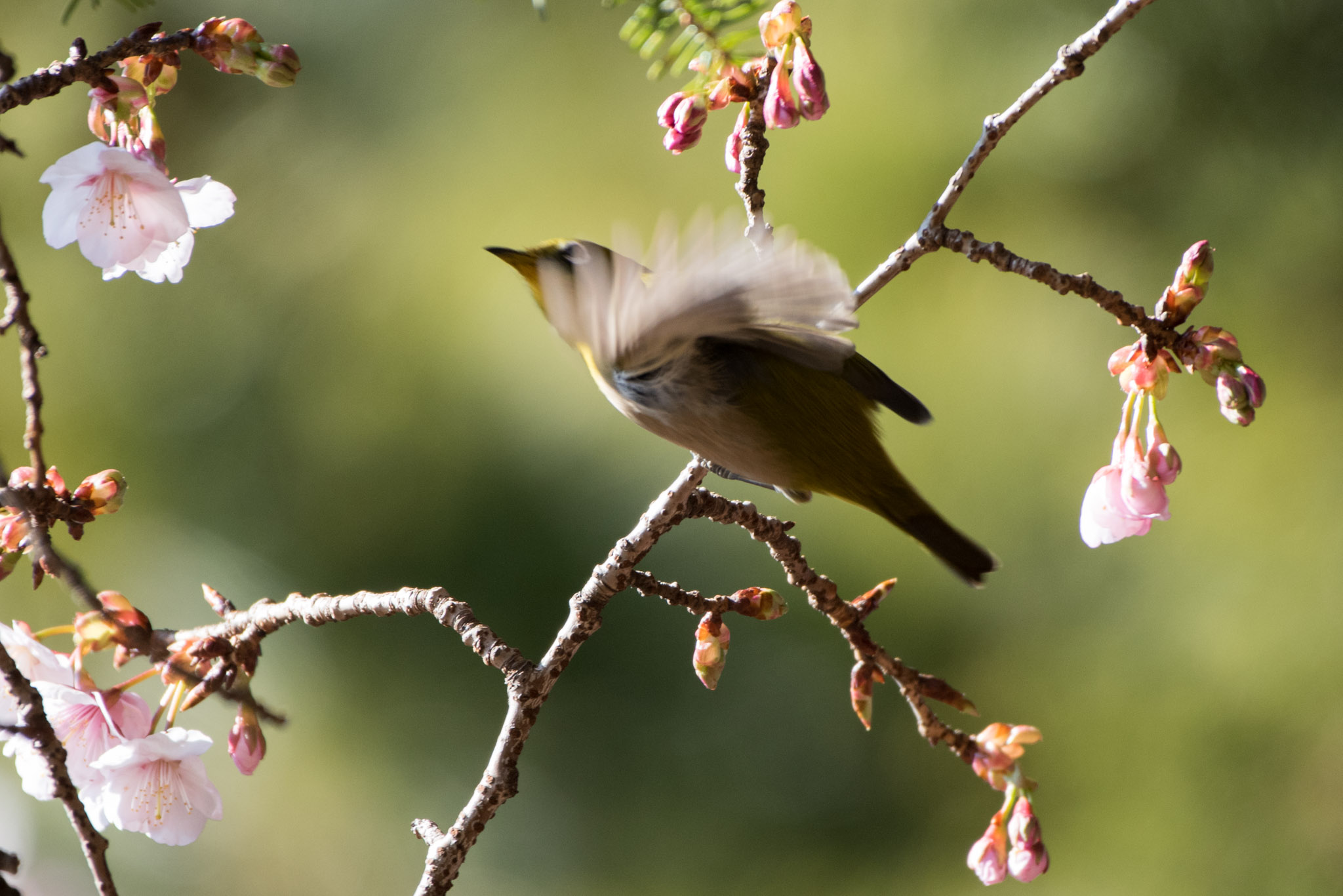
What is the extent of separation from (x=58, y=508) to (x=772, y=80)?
0.36 meters

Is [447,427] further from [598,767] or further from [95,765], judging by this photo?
[95,765]

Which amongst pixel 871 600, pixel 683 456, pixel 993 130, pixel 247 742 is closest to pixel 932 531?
pixel 871 600

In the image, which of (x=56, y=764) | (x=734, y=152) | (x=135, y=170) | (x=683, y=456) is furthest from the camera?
(x=683, y=456)

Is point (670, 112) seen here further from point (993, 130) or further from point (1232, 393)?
point (1232, 393)

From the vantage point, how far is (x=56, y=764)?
0.28m

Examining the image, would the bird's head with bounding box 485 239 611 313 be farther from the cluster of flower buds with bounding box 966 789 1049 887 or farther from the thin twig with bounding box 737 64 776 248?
the cluster of flower buds with bounding box 966 789 1049 887

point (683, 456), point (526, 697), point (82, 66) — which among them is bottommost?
point (526, 697)

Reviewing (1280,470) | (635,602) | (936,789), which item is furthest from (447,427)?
(1280,470)

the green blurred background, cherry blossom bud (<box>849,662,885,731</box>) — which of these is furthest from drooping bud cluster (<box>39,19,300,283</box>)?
the green blurred background

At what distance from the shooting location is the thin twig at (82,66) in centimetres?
34

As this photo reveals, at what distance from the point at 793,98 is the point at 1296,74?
898 mm

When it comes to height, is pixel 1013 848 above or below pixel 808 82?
Result: below

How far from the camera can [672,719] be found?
56.4 inches

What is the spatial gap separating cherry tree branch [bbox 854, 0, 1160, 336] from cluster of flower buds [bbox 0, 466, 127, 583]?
13.1 inches
